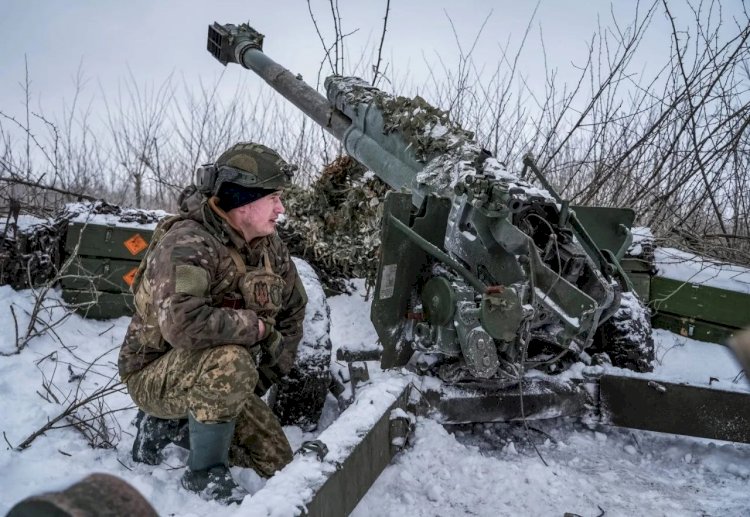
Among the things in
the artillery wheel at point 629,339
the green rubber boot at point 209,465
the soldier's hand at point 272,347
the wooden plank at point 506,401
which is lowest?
the green rubber boot at point 209,465

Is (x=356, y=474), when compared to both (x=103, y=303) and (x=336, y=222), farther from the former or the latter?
(x=103, y=303)

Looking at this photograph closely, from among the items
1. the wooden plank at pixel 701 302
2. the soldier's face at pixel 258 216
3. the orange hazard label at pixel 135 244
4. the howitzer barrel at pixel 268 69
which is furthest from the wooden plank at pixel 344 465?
the wooden plank at pixel 701 302

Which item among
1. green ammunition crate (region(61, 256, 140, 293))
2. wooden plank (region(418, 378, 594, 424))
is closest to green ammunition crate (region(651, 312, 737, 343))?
wooden plank (region(418, 378, 594, 424))

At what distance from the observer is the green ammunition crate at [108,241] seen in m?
4.80

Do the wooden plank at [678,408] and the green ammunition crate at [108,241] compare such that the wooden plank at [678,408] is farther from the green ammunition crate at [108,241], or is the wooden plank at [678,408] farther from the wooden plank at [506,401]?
the green ammunition crate at [108,241]

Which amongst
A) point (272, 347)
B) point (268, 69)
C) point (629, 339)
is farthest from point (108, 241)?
point (629, 339)

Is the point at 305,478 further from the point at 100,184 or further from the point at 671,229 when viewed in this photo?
the point at 100,184

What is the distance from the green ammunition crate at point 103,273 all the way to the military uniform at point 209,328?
91.8 inches

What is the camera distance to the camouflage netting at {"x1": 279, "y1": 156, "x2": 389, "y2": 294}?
Result: 5102 mm

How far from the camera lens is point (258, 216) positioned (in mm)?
2742

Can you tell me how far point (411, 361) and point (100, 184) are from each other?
408 inches

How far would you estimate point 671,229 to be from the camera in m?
6.13

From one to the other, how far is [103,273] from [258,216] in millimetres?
2721

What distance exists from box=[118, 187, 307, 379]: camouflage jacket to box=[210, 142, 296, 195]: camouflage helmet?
139 mm
